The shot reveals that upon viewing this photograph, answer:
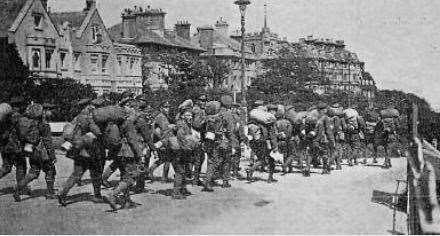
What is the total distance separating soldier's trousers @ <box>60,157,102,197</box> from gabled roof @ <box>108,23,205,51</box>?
50.0m

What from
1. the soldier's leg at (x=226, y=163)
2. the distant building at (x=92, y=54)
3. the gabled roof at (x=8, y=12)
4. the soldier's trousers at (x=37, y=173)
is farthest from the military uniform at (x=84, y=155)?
the distant building at (x=92, y=54)

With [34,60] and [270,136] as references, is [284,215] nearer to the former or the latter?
[270,136]

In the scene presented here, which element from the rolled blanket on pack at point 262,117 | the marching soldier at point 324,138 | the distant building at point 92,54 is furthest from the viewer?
the distant building at point 92,54

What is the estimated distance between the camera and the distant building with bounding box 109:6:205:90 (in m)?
59.1

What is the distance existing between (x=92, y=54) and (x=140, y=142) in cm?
3801

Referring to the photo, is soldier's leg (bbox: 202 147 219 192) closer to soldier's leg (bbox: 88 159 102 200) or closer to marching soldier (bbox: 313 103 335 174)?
soldier's leg (bbox: 88 159 102 200)

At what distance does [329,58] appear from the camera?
105 m

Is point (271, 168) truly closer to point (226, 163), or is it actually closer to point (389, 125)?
point (226, 163)

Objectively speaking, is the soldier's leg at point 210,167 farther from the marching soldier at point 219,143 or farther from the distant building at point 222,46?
the distant building at point 222,46

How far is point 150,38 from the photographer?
60375 mm

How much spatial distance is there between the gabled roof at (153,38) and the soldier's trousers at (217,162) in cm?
4809

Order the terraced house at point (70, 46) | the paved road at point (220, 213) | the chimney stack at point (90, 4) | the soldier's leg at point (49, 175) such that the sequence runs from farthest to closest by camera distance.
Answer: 1. the chimney stack at point (90, 4)
2. the terraced house at point (70, 46)
3. the soldier's leg at point (49, 175)
4. the paved road at point (220, 213)

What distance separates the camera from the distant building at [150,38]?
59125 mm

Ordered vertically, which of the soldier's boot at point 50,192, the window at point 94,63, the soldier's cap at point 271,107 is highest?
the window at point 94,63
